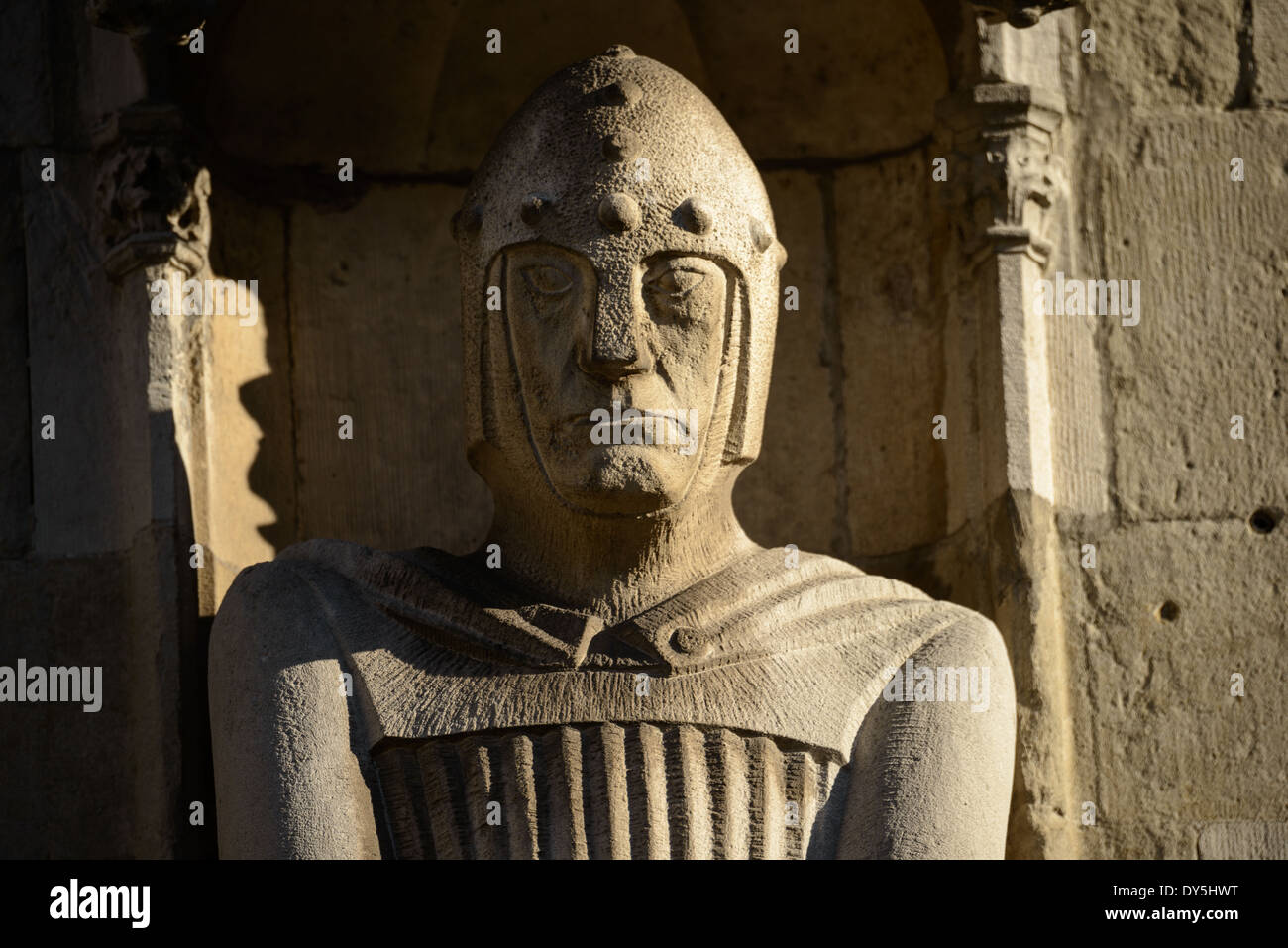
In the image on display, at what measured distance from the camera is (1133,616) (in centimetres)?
690

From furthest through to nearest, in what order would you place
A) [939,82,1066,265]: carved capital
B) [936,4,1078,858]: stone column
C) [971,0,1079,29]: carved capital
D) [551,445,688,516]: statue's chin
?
[939,82,1066,265]: carved capital
[936,4,1078,858]: stone column
[971,0,1079,29]: carved capital
[551,445,688,516]: statue's chin

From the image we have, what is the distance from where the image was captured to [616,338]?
6.01 meters

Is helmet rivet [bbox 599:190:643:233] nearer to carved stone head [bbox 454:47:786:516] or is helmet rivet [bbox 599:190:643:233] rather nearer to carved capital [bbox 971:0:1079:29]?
carved stone head [bbox 454:47:786:516]

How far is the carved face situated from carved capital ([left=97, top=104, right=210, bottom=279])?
Answer: 1044mm

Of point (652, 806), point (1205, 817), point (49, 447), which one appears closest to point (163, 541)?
point (49, 447)

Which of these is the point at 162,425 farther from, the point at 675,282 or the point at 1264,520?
the point at 1264,520

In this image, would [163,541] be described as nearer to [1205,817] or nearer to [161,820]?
[161,820]

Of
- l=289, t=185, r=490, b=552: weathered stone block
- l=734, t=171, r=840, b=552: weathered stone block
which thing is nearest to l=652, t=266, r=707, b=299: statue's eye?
l=734, t=171, r=840, b=552: weathered stone block

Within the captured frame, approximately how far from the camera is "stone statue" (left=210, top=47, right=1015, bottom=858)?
5863 mm

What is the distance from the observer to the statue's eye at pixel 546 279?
6129 millimetres

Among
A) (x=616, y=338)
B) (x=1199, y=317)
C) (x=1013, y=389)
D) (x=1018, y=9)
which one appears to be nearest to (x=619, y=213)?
(x=616, y=338)

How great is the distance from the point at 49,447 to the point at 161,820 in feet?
3.22

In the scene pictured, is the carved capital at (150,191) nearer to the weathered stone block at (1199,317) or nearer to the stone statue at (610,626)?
the stone statue at (610,626)

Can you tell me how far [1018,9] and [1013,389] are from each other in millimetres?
938
